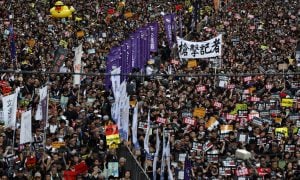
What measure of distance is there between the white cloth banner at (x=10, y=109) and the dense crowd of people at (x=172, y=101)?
31 centimetres

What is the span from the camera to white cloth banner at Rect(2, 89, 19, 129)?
14567mm

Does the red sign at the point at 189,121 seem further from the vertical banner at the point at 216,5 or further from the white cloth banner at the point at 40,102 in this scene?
the vertical banner at the point at 216,5

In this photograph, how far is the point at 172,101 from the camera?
17656mm

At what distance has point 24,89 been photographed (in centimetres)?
1852

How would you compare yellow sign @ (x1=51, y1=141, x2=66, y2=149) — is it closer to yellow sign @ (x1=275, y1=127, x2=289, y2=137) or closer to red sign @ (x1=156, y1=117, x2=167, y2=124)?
red sign @ (x1=156, y1=117, x2=167, y2=124)

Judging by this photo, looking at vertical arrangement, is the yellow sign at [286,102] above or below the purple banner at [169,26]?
below

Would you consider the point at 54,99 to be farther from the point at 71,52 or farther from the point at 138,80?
the point at 71,52

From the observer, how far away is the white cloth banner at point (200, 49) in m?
21.2

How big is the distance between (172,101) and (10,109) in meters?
4.49

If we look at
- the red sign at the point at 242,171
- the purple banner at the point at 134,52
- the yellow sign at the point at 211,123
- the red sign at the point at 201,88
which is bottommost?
the red sign at the point at 242,171

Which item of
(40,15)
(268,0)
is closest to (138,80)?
(40,15)

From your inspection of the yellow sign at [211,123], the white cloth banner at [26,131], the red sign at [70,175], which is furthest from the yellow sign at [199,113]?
the red sign at [70,175]

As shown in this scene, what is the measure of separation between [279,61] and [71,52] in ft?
23.3

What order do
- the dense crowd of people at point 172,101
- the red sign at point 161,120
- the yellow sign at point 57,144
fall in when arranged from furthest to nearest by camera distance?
1. the red sign at point 161,120
2. the yellow sign at point 57,144
3. the dense crowd of people at point 172,101
